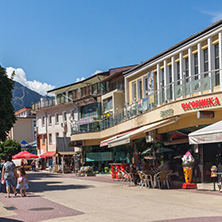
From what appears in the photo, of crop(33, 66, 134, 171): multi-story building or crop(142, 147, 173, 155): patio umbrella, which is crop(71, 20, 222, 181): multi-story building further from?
crop(33, 66, 134, 171): multi-story building

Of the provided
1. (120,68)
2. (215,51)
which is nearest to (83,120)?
(120,68)

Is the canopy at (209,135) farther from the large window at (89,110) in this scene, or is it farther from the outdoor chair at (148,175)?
the large window at (89,110)

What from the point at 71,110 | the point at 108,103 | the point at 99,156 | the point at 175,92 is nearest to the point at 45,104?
the point at 71,110

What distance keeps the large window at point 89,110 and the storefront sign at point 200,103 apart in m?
34.2

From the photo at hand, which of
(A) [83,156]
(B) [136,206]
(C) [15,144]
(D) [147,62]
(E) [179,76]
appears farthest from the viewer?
(C) [15,144]

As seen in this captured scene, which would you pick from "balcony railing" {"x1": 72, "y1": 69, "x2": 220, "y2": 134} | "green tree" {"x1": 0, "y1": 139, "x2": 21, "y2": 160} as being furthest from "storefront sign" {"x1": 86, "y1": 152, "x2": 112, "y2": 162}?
"green tree" {"x1": 0, "y1": 139, "x2": 21, "y2": 160}

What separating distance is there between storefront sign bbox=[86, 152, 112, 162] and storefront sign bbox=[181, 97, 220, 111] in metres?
22.3

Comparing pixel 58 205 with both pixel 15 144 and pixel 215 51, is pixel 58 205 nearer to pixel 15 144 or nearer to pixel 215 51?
pixel 215 51

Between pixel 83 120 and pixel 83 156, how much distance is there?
11.2 m

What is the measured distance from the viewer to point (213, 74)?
18.3m

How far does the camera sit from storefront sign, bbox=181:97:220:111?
58.0 feet

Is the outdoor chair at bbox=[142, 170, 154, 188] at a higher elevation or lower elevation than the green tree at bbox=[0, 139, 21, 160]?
lower

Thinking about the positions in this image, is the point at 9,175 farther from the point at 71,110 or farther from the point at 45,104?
the point at 45,104

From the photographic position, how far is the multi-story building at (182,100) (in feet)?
60.8
